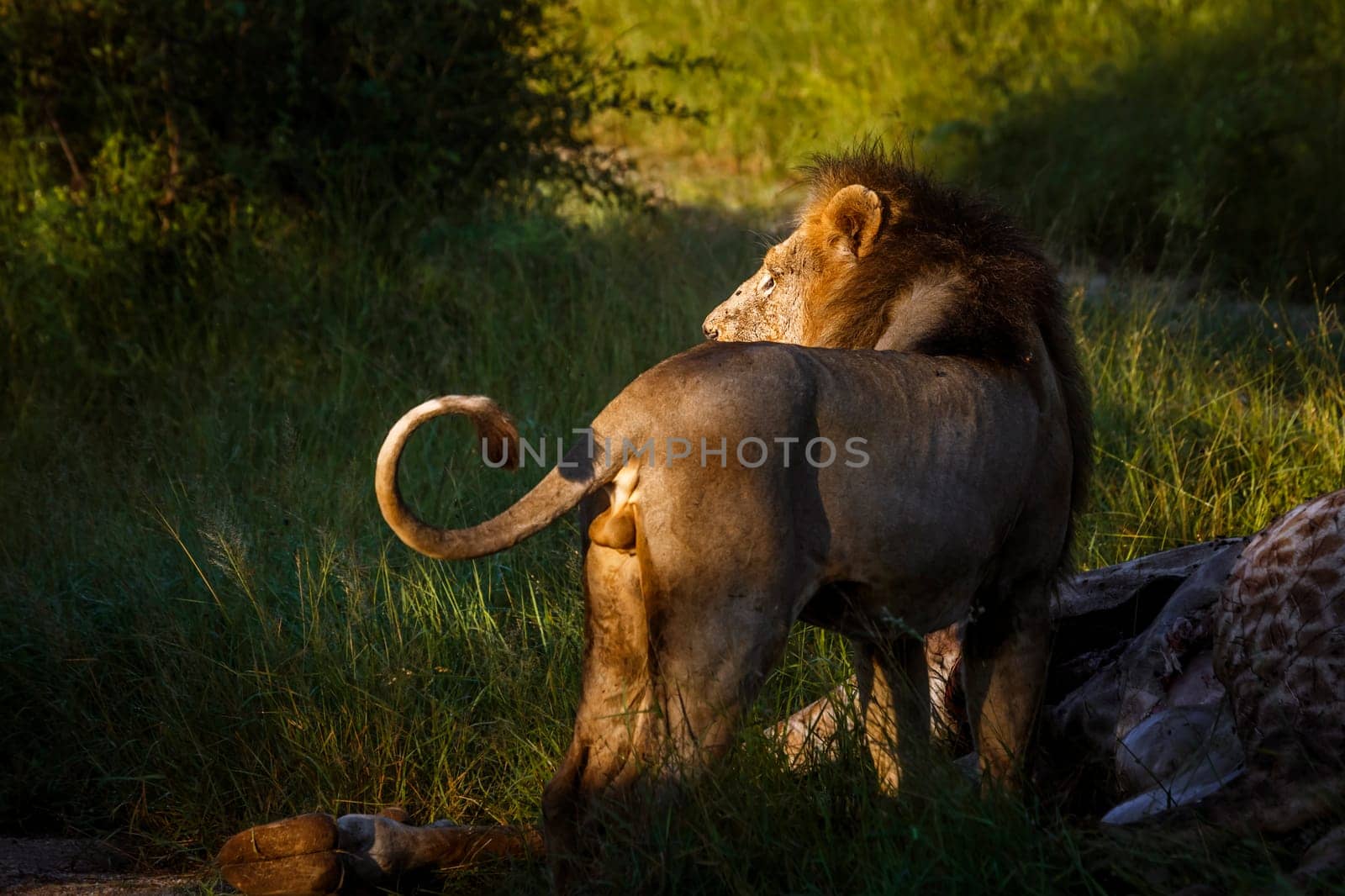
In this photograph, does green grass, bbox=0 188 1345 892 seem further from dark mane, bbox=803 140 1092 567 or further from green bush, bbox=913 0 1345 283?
green bush, bbox=913 0 1345 283

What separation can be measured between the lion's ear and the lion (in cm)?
37

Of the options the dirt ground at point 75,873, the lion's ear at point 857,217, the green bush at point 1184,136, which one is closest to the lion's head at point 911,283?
the lion's ear at point 857,217

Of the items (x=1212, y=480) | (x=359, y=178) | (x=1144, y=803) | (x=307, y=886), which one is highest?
(x=359, y=178)

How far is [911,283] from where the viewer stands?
9.95 ft

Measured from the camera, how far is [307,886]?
2594mm

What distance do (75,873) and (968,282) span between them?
7.97 feet

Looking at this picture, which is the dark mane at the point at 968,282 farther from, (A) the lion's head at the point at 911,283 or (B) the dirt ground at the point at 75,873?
(B) the dirt ground at the point at 75,873

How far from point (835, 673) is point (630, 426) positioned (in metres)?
1.57

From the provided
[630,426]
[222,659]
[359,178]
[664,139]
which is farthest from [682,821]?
[664,139]

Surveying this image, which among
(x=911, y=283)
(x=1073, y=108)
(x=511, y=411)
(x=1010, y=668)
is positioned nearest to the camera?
(x=1010, y=668)

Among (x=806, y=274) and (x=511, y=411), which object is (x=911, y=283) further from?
(x=511, y=411)

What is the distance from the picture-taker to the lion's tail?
2219 millimetres

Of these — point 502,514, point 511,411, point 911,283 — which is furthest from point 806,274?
point 511,411

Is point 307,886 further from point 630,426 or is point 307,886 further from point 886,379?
point 886,379
